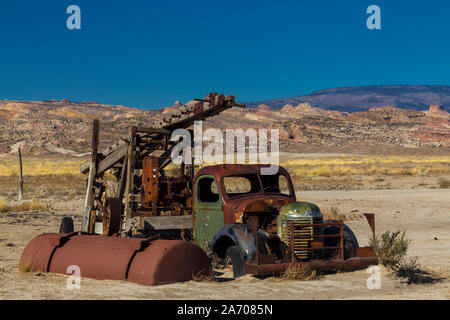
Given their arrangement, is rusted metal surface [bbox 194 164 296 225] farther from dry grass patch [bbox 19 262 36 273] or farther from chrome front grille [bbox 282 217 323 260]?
dry grass patch [bbox 19 262 36 273]

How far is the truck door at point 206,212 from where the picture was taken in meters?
10.1

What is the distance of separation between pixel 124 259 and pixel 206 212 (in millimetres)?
2288

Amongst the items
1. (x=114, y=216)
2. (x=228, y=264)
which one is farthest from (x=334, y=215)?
(x=228, y=264)

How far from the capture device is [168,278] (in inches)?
324

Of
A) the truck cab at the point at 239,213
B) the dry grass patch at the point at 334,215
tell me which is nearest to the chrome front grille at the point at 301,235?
the truck cab at the point at 239,213

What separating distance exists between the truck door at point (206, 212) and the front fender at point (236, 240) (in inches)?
16.0

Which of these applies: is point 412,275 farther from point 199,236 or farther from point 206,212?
point 199,236

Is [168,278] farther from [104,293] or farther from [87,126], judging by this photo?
[87,126]

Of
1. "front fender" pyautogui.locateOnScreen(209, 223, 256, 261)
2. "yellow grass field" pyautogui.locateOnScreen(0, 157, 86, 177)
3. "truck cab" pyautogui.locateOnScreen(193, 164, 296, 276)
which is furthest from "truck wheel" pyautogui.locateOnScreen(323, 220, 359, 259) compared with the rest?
"yellow grass field" pyautogui.locateOnScreen(0, 157, 86, 177)

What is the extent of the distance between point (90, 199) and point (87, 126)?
125 meters

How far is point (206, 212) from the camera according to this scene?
10438mm
